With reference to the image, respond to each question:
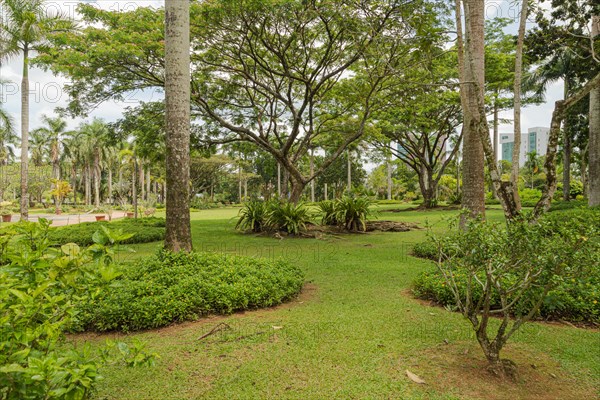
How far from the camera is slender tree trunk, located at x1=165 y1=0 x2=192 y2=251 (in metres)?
5.14

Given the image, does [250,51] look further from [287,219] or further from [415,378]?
[415,378]

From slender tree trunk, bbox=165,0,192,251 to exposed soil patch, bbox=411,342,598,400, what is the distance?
12.0 ft

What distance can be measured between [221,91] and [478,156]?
30.2 ft

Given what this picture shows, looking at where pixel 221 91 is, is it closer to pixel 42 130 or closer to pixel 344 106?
pixel 344 106

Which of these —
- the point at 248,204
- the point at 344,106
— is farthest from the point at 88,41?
the point at 344,106

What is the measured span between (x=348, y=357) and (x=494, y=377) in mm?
1087

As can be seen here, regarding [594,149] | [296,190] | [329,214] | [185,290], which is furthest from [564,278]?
[594,149]

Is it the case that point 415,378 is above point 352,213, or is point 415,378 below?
below

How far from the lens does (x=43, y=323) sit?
1.82 m

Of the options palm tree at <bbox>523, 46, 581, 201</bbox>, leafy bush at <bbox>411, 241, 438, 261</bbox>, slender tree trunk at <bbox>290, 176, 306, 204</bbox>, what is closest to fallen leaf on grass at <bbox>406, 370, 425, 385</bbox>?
leafy bush at <bbox>411, 241, 438, 261</bbox>

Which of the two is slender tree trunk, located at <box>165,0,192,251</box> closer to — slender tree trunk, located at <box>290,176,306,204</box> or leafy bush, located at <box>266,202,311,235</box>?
leafy bush, located at <box>266,202,311,235</box>

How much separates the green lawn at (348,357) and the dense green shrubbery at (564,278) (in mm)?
266

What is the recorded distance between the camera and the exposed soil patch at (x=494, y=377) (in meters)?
2.58

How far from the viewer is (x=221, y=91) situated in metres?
13.2
